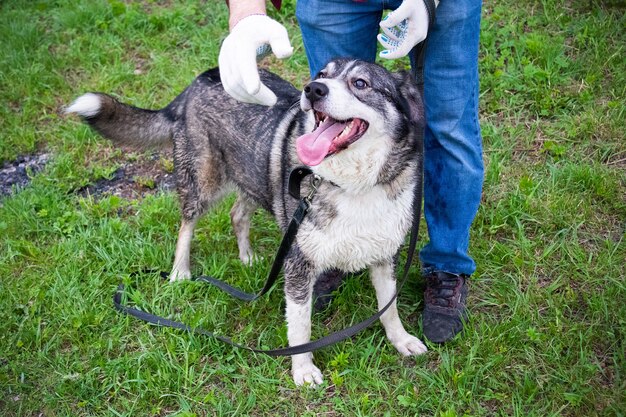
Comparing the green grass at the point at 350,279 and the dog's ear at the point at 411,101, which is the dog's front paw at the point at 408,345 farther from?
the dog's ear at the point at 411,101

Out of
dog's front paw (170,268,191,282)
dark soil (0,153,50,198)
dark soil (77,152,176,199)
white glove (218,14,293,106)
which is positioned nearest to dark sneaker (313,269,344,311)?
dog's front paw (170,268,191,282)

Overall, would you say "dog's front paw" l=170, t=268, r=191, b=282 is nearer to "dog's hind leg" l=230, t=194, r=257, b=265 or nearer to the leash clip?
"dog's hind leg" l=230, t=194, r=257, b=265

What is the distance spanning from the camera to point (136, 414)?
2.91 meters

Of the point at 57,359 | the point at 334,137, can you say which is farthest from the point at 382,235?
the point at 57,359

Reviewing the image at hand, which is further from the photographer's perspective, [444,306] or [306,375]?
[444,306]

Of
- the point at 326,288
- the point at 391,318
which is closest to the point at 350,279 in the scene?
the point at 326,288

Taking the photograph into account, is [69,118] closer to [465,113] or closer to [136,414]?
[136,414]

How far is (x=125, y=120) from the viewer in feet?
11.4

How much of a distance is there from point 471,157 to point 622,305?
1035 mm

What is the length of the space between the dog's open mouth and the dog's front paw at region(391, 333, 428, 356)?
1.12 meters

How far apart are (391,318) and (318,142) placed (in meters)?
1.08

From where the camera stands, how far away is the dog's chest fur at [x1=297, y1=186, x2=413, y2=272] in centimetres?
270

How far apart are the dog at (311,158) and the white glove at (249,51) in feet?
0.60

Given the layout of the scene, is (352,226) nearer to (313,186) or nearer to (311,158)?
(313,186)
